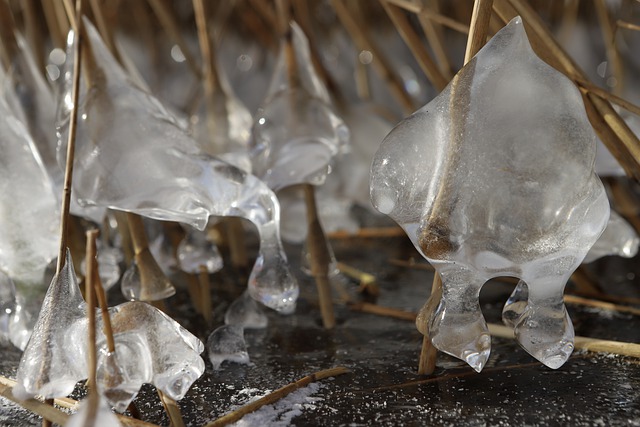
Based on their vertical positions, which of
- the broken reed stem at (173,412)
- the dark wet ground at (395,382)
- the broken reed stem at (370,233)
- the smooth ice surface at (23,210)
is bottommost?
the broken reed stem at (370,233)

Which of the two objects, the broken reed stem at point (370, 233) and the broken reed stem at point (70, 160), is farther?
the broken reed stem at point (370, 233)

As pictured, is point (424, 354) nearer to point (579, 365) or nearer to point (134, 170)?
point (579, 365)

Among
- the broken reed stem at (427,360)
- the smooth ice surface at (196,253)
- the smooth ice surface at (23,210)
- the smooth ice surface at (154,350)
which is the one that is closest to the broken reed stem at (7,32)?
the smooth ice surface at (23,210)

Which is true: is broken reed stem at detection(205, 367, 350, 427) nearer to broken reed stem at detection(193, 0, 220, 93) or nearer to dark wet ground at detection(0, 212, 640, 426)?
dark wet ground at detection(0, 212, 640, 426)

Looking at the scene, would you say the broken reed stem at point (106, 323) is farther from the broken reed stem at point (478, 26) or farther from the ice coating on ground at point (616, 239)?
the ice coating on ground at point (616, 239)

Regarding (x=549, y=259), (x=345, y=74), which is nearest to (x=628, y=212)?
(x=549, y=259)

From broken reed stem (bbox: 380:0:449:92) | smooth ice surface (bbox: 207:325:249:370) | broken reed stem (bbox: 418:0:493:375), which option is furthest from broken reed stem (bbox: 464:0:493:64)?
smooth ice surface (bbox: 207:325:249:370)

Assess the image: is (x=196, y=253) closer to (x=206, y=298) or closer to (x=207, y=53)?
(x=206, y=298)
